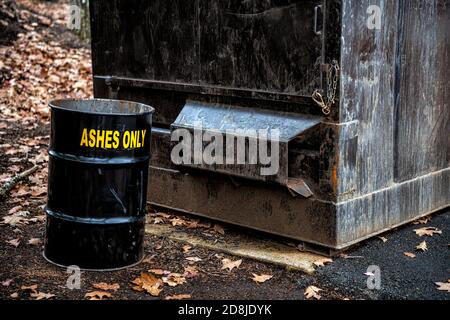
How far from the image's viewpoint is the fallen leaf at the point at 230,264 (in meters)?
5.37

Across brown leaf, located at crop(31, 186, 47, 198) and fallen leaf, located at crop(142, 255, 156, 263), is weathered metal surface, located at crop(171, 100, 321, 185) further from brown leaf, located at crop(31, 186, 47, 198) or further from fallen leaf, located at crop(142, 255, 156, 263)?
brown leaf, located at crop(31, 186, 47, 198)

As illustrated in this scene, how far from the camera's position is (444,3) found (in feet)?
20.9

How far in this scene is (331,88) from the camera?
17.2 ft

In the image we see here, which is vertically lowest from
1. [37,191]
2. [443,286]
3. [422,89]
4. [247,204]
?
[443,286]

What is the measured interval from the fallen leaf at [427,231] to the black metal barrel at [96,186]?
8.40ft

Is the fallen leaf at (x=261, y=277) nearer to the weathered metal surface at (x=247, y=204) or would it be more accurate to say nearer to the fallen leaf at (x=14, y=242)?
the weathered metal surface at (x=247, y=204)

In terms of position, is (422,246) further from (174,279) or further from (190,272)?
(174,279)

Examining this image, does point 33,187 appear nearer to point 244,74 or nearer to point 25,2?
point 244,74

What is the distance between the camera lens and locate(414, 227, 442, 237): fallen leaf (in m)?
6.19

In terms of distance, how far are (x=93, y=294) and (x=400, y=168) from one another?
9.77 feet

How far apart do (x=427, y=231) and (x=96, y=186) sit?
3067mm

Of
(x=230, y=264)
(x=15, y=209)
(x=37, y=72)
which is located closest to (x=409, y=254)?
(x=230, y=264)

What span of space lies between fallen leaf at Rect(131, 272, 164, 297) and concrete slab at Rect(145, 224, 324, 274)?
2.73 feet
